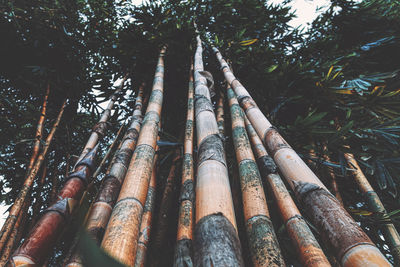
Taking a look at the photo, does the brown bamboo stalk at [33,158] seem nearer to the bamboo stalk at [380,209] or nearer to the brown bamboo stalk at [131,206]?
the brown bamboo stalk at [131,206]

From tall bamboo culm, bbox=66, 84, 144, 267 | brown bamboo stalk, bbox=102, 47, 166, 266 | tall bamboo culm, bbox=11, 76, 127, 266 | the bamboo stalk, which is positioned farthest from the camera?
the bamboo stalk

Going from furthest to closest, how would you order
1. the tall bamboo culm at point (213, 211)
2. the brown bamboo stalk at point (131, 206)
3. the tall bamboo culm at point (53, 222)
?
the tall bamboo culm at point (53, 222)
the brown bamboo stalk at point (131, 206)
the tall bamboo culm at point (213, 211)

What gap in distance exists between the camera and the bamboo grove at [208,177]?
31.8 inches

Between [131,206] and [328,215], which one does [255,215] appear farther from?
[131,206]

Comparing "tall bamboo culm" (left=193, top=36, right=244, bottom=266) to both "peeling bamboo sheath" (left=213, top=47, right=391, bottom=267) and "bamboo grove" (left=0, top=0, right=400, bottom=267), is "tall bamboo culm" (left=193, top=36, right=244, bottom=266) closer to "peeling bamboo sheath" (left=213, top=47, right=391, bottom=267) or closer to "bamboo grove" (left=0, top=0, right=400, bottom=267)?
"bamboo grove" (left=0, top=0, right=400, bottom=267)

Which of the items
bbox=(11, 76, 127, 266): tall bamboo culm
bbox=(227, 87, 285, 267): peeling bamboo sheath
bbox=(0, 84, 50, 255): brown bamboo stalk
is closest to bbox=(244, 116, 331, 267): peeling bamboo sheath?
bbox=(227, 87, 285, 267): peeling bamboo sheath

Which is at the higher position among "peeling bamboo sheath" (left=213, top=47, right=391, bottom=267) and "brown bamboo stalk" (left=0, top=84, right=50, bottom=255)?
"brown bamboo stalk" (left=0, top=84, right=50, bottom=255)

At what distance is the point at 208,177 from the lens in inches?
36.5

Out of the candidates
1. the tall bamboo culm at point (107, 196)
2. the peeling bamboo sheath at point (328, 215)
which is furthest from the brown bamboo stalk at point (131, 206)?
the peeling bamboo sheath at point (328, 215)

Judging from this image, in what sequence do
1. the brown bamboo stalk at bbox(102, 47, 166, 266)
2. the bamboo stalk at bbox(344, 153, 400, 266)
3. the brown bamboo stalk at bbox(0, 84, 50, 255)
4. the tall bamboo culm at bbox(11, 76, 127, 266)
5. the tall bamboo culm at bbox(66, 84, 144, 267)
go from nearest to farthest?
the brown bamboo stalk at bbox(102, 47, 166, 266) → the tall bamboo culm at bbox(11, 76, 127, 266) → the tall bamboo culm at bbox(66, 84, 144, 267) → the brown bamboo stalk at bbox(0, 84, 50, 255) → the bamboo stalk at bbox(344, 153, 400, 266)

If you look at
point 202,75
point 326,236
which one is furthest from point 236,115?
point 326,236

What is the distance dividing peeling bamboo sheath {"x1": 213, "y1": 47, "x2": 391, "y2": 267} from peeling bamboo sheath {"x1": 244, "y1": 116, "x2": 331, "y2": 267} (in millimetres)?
179

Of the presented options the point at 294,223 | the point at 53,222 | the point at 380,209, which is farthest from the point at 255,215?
the point at 380,209

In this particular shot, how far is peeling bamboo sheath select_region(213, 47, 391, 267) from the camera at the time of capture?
71 cm
